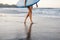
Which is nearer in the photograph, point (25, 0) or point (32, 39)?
point (32, 39)

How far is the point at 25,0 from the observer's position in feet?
32.3

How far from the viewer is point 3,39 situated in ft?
25.6

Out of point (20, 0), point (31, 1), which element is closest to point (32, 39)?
point (31, 1)

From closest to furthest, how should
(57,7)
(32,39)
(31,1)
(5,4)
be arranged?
(32,39), (31,1), (57,7), (5,4)

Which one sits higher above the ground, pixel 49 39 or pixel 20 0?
pixel 20 0

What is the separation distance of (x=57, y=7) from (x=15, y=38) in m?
20.3

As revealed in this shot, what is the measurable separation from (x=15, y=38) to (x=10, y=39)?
0.26 metres

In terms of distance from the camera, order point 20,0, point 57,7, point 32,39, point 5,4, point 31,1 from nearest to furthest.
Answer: point 32,39 < point 31,1 < point 20,0 < point 57,7 < point 5,4

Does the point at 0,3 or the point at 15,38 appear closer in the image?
the point at 15,38

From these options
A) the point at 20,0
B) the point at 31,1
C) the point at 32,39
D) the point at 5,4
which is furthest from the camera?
the point at 5,4

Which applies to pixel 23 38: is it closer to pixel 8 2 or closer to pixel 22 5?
pixel 22 5

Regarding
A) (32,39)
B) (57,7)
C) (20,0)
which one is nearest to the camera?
(32,39)

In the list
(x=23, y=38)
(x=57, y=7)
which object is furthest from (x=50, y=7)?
(x=23, y=38)

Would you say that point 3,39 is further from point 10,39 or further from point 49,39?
point 49,39
